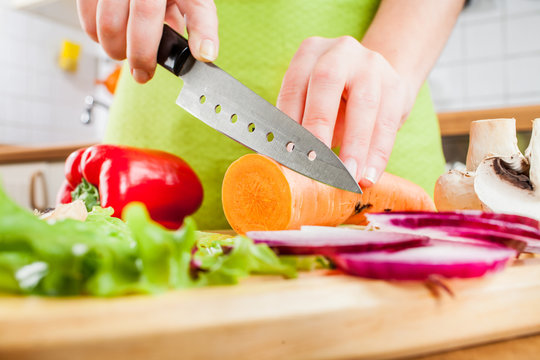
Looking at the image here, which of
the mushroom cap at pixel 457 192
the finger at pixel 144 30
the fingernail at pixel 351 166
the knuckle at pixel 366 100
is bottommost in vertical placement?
the mushroom cap at pixel 457 192

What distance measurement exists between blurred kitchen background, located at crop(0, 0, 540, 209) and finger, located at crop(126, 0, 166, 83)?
1557 mm

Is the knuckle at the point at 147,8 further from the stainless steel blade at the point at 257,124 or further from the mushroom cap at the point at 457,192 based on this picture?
the mushroom cap at the point at 457,192

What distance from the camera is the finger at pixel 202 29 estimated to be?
2.70ft

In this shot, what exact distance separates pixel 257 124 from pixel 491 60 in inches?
96.9

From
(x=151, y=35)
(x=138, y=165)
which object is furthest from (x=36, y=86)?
(x=151, y=35)

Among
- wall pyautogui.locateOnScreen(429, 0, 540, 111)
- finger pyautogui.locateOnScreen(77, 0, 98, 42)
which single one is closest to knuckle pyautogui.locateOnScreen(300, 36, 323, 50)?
finger pyautogui.locateOnScreen(77, 0, 98, 42)

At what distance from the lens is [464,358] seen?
0.48 m

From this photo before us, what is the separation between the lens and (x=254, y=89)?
1282mm

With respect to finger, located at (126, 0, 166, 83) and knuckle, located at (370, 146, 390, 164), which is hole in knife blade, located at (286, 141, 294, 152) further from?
finger, located at (126, 0, 166, 83)

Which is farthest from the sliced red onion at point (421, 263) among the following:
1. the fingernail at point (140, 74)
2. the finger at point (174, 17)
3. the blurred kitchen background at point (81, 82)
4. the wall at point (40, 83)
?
the wall at point (40, 83)

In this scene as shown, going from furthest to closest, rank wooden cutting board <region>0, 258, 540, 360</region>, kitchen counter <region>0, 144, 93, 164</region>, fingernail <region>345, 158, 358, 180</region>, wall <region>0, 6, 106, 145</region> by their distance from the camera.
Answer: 1. wall <region>0, 6, 106, 145</region>
2. kitchen counter <region>0, 144, 93, 164</region>
3. fingernail <region>345, 158, 358, 180</region>
4. wooden cutting board <region>0, 258, 540, 360</region>

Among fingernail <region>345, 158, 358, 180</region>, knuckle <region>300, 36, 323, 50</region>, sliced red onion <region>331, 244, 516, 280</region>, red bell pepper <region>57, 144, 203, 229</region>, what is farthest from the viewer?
red bell pepper <region>57, 144, 203, 229</region>

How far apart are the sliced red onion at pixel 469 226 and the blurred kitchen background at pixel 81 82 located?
1555 mm

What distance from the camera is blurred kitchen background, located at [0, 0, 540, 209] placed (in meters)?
2.78
